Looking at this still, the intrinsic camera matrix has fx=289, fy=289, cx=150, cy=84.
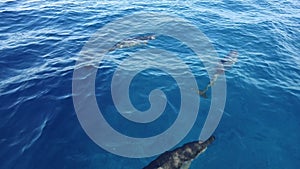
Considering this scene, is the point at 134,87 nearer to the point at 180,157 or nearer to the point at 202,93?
the point at 202,93

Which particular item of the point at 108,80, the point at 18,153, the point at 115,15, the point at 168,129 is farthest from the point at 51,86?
the point at 115,15

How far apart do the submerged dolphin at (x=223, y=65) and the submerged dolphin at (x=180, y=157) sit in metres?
3.14

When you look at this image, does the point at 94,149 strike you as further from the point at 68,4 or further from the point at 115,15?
the point at 68,4

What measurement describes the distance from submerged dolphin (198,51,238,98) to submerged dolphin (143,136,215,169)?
314cm

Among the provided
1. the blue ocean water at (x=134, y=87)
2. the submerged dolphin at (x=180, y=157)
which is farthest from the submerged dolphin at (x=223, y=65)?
the submerged dolphin at (x=180, y=157)

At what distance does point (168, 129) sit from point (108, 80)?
14.0 feet

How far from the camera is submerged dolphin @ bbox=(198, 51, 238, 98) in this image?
14.1 m

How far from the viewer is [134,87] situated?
14.3 meters

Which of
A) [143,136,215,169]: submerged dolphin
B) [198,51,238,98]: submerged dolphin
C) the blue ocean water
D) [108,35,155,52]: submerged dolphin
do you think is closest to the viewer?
[143,136,215,169]: submerged dolphin

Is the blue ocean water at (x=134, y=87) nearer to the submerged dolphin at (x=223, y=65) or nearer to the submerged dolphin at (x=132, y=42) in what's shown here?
the submerged dolphin at (x=223, y=65)

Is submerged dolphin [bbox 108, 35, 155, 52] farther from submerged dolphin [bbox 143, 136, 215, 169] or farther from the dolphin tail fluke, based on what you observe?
submerged dolphin [bbox 143, 136, 215, 169]

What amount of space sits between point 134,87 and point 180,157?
4.85 metres

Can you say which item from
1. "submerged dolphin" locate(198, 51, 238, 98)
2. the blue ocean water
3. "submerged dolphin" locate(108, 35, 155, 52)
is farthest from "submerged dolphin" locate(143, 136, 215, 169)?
"submerged dolphin" locate(108, 35, 155, 52)

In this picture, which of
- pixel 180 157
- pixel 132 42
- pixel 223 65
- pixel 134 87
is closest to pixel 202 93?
pixel 223 65
